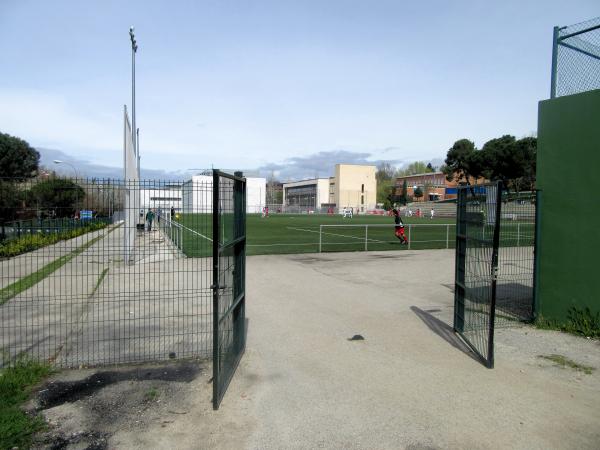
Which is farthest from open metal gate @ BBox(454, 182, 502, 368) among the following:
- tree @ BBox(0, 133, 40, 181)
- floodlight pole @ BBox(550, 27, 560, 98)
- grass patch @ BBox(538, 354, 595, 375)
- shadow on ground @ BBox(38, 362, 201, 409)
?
tree @ BBox(0, 133, 40, 181)

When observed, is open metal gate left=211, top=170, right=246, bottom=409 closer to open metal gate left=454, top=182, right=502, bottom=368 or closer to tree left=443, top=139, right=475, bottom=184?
open metal gate left=454, top=182, right=502, bottom=368

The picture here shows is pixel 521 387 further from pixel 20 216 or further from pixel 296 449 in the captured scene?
pixel 20 216

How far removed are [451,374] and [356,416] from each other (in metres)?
1.55

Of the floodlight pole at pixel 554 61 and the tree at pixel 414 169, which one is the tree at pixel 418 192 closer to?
the tree at pixel 414 169

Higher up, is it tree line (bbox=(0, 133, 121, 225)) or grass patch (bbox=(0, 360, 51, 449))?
tree line (bbox=(0, 133, 121, 225))

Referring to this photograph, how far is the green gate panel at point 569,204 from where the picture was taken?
6.20 m

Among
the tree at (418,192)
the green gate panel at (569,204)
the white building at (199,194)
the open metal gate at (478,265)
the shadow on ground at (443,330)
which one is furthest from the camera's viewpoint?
the tree at (418,192)

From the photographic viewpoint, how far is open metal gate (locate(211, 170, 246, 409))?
3930 millimetres

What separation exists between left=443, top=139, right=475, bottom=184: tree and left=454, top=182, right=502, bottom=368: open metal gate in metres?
69.1

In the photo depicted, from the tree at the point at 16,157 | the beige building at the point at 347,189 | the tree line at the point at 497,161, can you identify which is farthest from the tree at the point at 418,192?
the tree at the point at 16,157

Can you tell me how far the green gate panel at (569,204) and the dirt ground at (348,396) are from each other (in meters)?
0.73

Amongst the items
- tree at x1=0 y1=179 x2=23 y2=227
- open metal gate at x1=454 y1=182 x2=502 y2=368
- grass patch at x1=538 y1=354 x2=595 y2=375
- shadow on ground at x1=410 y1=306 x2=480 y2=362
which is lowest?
shadow on ground at x1=410 y1=306 x2=480 y2=362

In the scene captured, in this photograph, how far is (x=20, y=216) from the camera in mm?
6246

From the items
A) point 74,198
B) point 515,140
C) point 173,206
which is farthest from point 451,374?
point 515,140
